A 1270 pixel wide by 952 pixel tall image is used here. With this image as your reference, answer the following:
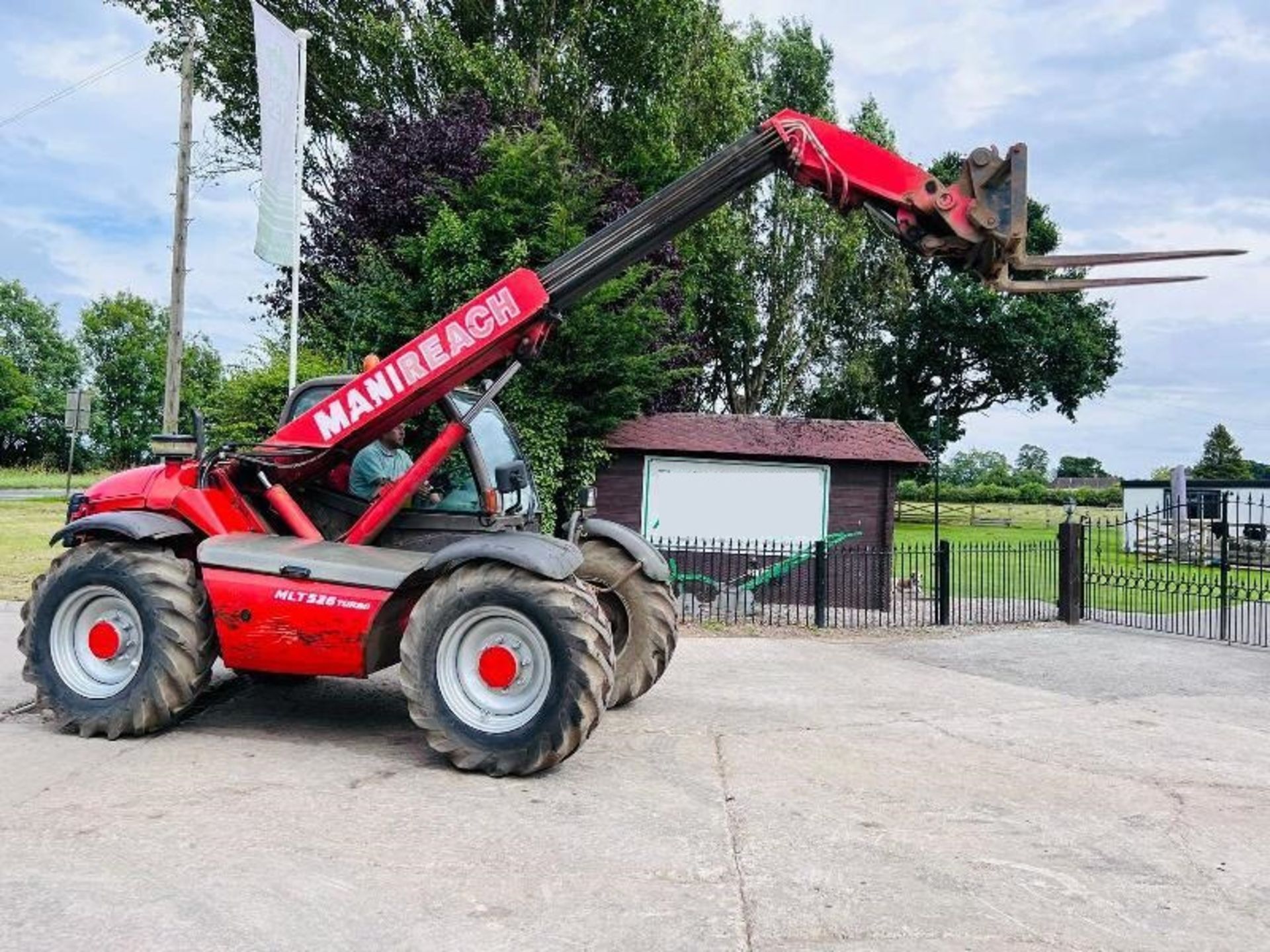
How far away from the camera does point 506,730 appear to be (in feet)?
17.8

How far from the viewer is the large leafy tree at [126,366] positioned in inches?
2753

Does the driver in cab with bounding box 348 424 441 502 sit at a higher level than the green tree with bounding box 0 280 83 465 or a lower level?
lower

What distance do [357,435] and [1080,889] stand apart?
459 centimetres

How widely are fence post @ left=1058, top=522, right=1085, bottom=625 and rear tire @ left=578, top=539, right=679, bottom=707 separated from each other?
855 centimetres

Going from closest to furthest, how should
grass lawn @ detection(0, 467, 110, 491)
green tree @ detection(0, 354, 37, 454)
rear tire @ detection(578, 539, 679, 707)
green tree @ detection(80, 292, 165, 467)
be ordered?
rear tire @ detection(578, 539, 679, 707) < grass lawn @ detection(0, 467, 110, 491) < green tree @ detection(0, 354, 37, 454) < green tree @ detection(80, 292, 165, 467)

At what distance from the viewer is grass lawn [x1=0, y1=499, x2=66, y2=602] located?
13.8 meters

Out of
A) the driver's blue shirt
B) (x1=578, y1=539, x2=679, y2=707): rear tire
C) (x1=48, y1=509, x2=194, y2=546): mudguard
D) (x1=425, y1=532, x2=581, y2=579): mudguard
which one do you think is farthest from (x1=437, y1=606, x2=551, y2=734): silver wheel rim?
(x1=48, y1=509, x2=194, y2=546): mudguard

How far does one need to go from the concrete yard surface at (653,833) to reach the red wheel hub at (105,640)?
509 millimetres

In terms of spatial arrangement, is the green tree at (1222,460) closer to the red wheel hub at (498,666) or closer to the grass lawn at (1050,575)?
the grass lawn at (1050,575)

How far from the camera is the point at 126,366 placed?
242 feet

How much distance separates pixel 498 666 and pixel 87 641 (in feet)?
8.57

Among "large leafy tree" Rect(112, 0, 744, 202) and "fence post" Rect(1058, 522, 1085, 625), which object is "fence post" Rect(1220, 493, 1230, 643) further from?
"large leafy tree" Rect(112, 0, 744, 202)

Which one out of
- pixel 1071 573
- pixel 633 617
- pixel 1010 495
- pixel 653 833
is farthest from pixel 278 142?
pixel 1010 495

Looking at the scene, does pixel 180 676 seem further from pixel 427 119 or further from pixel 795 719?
pixel 427 119
